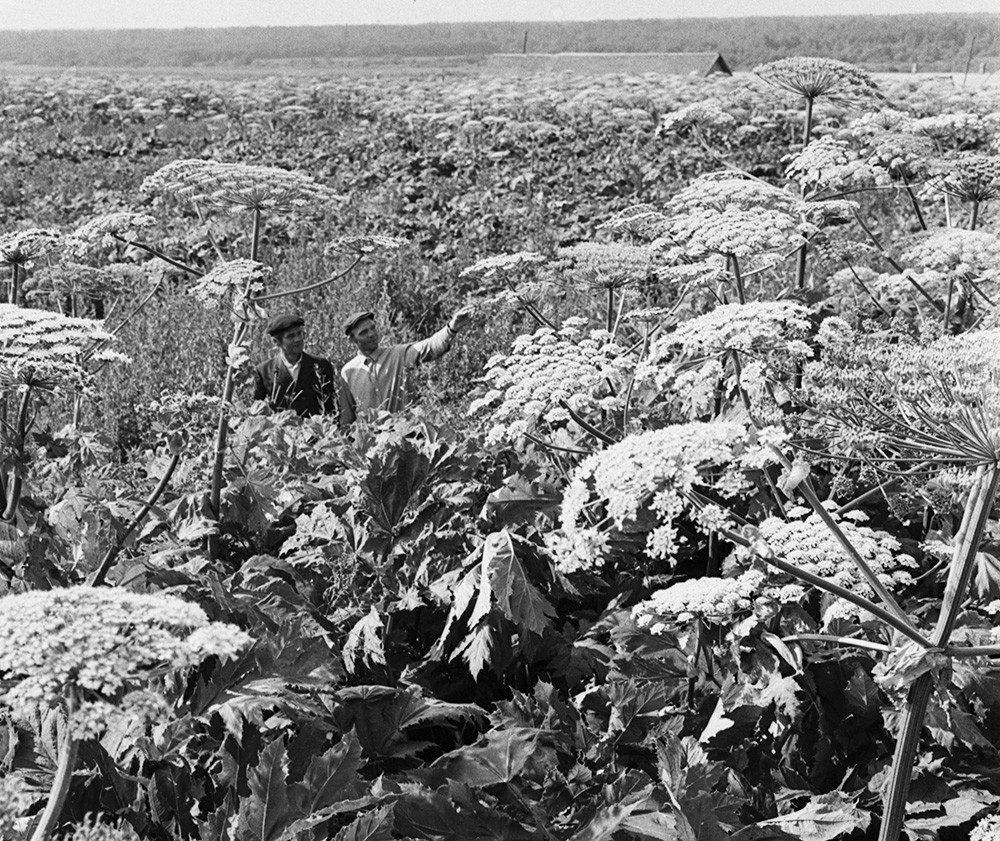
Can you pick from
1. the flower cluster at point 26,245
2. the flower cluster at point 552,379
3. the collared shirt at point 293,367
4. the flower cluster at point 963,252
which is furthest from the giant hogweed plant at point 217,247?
the collared shirt at point 293,367

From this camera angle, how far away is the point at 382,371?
27.8 ft

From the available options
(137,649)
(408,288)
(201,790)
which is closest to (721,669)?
(201,790)

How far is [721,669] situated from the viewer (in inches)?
123

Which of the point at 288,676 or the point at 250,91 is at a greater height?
Result: the point at 250,91

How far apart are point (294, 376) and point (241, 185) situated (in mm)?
3513

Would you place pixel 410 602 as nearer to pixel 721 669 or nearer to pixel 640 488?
pixel 721 669

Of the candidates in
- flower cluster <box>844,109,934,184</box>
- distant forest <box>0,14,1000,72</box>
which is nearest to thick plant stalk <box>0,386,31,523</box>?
flower cluster <box>844,109,934,184</box>

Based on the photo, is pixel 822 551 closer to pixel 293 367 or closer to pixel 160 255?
pixel 160 255

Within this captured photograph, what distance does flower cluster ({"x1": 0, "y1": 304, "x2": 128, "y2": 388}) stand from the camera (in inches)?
118

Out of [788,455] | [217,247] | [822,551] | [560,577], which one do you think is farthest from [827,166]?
[822,551]

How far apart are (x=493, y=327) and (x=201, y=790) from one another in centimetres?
890

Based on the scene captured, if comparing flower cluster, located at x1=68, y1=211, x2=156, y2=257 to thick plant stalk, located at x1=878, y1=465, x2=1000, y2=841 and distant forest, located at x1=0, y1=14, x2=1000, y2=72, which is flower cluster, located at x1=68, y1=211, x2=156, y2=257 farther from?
distant forest, located at x1=0, y1=14, x2=1000, y2=72

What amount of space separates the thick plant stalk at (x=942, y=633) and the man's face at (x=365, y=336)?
6801mm

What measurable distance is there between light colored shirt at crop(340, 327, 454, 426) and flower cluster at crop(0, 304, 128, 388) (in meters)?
4.84
